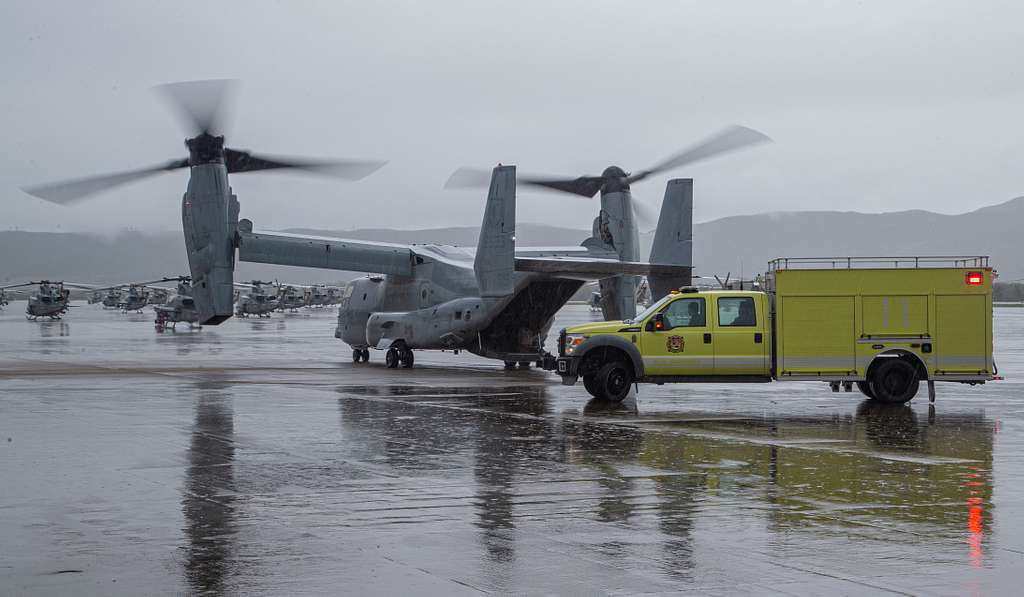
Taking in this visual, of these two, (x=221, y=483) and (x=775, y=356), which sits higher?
(x=775, y=356)

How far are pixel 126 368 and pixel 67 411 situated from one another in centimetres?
1171

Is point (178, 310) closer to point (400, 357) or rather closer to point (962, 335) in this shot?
point (400, 357)

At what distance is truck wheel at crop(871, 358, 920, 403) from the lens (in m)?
18.4

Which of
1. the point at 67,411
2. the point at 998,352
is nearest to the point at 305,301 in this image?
the point at 998,352

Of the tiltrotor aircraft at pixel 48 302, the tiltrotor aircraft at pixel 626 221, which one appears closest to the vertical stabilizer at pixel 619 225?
the tiltrotor aircraft at pixel 626 221

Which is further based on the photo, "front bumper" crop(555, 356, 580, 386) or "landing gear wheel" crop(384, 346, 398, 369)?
"landing gear wheel" crop(384, 346, 398, 369)

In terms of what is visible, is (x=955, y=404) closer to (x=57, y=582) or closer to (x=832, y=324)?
(x=832, y=324)

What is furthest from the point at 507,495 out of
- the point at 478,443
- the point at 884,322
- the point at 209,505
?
the point at 884,322

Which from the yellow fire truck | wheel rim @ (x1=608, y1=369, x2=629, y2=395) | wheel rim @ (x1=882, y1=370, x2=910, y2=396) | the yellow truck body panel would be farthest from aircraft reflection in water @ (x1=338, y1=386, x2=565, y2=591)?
wheel rim @ (x1=882, y1=370, x2=910, y2=396)

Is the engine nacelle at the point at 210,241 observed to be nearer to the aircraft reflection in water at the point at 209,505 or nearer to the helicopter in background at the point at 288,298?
the aircraft reflection in water at the point at 209,505

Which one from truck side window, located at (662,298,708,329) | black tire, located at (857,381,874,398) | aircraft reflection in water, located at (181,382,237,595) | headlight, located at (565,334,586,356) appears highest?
truck side window, located at (662,298,708,329)

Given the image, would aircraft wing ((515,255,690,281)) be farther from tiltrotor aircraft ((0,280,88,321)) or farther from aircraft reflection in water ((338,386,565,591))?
tiltrotor aircraft ((0,280,88,321))

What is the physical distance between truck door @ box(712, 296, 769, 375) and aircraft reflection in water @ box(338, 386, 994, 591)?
5.61ft

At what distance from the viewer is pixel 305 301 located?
110500 mm
